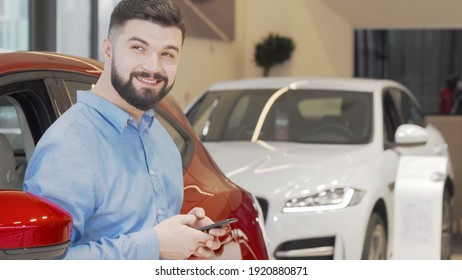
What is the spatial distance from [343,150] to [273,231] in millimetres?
627

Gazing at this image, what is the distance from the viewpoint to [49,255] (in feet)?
4.47

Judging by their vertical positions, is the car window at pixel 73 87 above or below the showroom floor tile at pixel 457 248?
above

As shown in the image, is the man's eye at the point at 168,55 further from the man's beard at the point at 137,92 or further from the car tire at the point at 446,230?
the car tire at the point at 446,230

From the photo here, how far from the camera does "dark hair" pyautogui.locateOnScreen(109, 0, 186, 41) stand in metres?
1.51

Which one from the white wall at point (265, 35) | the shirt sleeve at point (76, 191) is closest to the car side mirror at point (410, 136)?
the white wall at point (265, 35)

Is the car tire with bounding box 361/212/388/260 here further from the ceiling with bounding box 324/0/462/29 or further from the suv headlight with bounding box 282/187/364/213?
the ceiling with bounding box 324/0/462/29

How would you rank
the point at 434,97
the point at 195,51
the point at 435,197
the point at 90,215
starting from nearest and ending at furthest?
the point at 90,215 < the point at 435,197 < the point at 195,51 < the point at 434,97

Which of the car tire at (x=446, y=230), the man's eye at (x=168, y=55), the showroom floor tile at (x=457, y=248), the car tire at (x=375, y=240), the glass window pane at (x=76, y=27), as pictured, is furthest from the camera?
the showroom floor tile at (x=457, y=248)

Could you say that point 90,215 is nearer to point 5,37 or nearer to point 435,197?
point 435,197

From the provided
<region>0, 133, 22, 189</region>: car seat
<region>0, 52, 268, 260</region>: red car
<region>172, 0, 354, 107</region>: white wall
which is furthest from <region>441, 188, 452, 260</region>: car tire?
<region>0, 133, 22, 189</region>: car seat

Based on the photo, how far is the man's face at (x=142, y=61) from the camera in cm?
151

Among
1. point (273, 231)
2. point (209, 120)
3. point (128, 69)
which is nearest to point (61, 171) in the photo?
point (128, 69)

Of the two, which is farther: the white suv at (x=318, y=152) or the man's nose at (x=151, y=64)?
the white suv at (x=318, y=152)

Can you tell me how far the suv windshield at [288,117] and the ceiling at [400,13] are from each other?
39 centimetres
